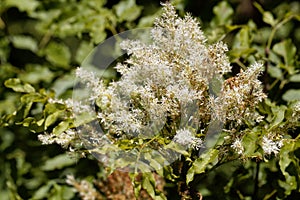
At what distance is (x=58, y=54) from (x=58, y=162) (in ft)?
1.24

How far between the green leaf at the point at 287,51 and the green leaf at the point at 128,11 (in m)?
0.47

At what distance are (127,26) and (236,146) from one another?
0.89m

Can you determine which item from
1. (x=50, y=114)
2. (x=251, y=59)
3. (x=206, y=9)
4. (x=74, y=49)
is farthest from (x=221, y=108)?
(x=74, y=49)

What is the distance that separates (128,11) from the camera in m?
1.90

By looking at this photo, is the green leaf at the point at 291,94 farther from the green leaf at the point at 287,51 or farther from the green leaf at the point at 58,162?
the green leaf at the point at 58,162

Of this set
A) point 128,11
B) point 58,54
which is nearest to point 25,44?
point 58,54

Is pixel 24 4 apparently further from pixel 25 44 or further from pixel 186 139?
pixel 186 139

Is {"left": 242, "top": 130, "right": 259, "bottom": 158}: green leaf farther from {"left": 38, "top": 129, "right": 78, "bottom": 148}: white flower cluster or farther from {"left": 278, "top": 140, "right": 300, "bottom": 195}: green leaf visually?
{"left": 38, "top": 129, "right": 78, "bottom": 148}: white flower cluster

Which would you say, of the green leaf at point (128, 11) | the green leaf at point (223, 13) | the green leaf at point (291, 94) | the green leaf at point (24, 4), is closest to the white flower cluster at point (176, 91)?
the green leaf at point (291, 94)

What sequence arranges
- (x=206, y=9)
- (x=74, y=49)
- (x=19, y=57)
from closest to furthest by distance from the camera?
(x=206, y=9), (x=19, y=57), (x=74, y=49)

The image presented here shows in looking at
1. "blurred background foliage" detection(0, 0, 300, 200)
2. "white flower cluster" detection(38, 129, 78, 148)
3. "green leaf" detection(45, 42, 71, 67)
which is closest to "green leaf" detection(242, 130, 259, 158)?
"blurred background foliage" detection(0, 0, 300, 200)

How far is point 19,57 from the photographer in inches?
97.3

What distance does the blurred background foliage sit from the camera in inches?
65.0

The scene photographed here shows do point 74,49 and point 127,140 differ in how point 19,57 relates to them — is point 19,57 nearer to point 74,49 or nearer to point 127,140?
point 74,49
